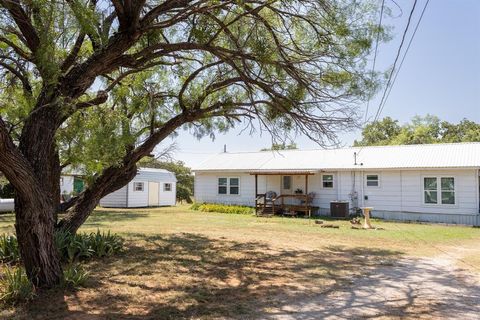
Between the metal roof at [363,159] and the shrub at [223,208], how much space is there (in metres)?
2.27

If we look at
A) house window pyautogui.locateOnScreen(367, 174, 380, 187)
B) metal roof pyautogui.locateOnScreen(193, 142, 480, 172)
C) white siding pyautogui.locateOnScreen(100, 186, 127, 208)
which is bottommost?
white siding pyautogui.locateOnScreen(100, 186, 127, 208)

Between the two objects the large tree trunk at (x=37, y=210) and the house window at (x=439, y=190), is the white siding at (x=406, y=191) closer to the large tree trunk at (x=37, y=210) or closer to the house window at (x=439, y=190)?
the house window at (x=439, y=190)

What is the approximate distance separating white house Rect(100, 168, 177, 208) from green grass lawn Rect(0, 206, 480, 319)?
15.0m

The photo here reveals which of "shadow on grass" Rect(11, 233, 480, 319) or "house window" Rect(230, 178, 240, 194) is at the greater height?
"house window" Rect(230, 178, 240, 194)

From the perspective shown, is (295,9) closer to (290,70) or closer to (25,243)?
(290,70)

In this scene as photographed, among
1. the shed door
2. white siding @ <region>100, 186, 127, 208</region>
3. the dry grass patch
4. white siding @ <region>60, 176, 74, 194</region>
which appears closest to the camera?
the dry grass patch

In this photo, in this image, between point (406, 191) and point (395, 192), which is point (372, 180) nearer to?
point (395, 192)

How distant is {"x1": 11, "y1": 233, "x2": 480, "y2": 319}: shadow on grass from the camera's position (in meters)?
5.38

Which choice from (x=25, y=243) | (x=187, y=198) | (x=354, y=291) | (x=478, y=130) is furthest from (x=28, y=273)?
(x=478, y=130)

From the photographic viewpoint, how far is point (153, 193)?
1243 inches

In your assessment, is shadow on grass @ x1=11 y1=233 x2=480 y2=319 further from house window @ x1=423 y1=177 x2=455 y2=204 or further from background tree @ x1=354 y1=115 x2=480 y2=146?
background tree @ x1=354 y1=115 x2=480 y2=146

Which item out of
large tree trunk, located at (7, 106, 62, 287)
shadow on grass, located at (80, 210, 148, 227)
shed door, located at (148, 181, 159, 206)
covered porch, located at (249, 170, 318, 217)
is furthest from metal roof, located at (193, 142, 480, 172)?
large tree trunk, located at (7, 106, 62, 287)

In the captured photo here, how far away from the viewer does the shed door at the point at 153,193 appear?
31.2 m

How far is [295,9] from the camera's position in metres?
7.70
